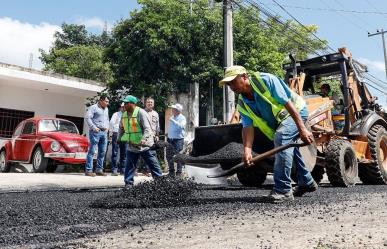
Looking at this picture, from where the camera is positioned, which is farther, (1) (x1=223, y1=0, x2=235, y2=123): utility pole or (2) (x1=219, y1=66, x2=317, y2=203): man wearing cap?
(1) (x1=223, y1=0, x2=235, y2=123): utility pole

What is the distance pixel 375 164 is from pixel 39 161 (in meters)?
8.00

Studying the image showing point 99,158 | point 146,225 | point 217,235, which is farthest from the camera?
point 99,158

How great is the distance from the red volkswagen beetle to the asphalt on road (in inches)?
209

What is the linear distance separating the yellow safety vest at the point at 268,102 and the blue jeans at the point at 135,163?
6.40ft

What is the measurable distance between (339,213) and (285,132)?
1.12m

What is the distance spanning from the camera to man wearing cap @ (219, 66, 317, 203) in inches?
182

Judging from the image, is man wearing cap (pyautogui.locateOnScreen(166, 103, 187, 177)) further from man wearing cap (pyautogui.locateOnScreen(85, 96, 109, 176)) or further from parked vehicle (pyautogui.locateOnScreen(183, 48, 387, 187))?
parked vehicle (pyautogui.locateOnScreen(183, 48, 387, 187))

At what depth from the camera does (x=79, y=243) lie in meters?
2.78

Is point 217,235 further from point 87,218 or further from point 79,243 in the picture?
point 87,218

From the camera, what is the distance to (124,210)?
14.0 feet

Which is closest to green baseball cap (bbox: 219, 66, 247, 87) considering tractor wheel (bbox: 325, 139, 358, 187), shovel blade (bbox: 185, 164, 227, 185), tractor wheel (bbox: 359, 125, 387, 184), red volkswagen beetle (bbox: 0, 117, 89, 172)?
shovel blade (bbox: 185, 164, 227, 185)

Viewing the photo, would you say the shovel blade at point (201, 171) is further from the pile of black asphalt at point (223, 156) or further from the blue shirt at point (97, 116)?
the blue shirt at point (97, 116)

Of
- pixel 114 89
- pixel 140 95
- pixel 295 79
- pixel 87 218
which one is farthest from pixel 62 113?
pixel 87 218

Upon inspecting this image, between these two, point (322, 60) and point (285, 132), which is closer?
point (285, 132)
